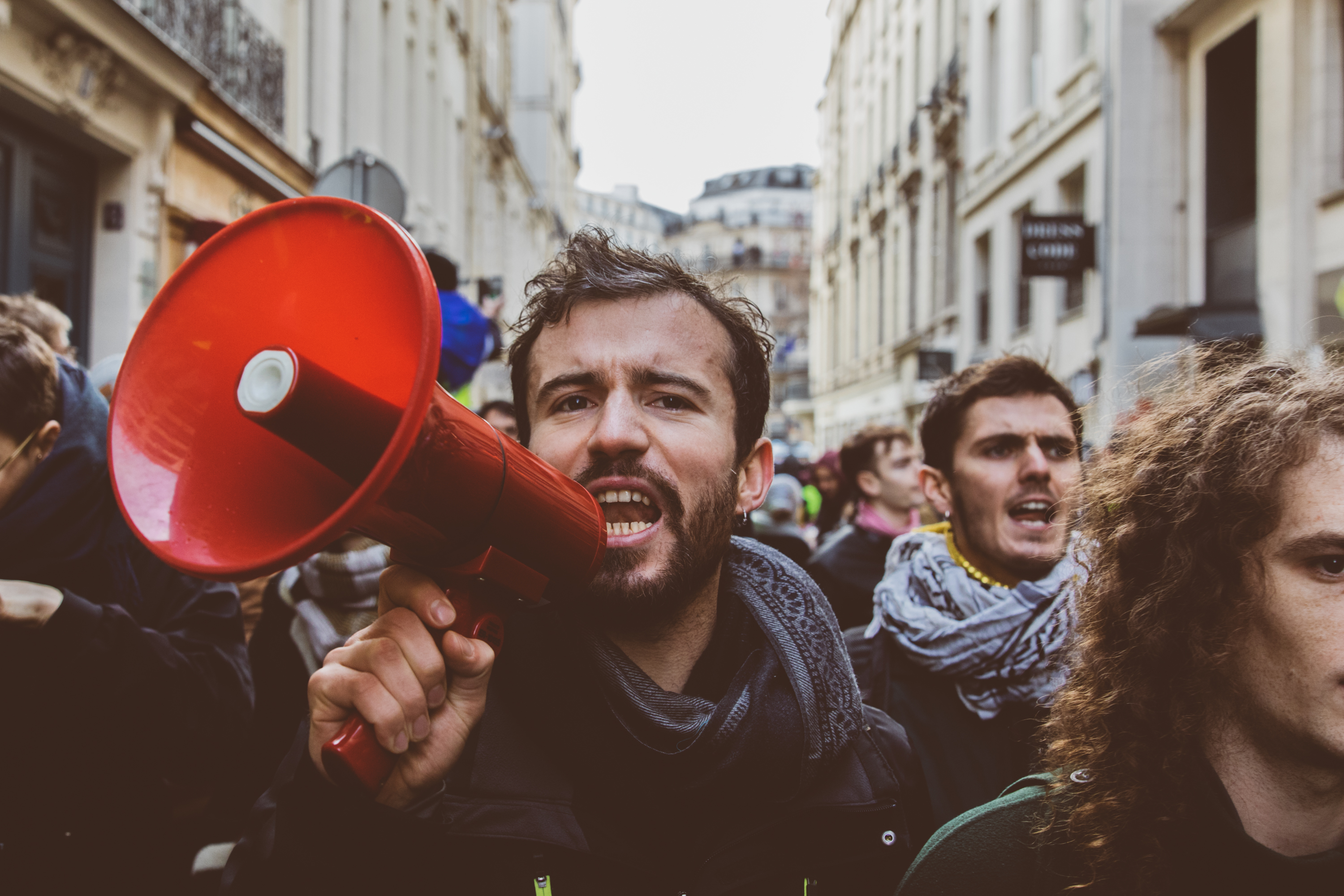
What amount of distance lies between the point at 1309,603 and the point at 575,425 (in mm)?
1032

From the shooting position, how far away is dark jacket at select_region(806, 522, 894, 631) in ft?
13.0

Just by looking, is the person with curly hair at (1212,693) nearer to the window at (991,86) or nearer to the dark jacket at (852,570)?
the dark jacket at (852,570)

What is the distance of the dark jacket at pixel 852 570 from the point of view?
3.96m

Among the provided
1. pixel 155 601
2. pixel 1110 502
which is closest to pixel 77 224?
pixel 155 601

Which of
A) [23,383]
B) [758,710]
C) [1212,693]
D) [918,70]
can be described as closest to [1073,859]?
[1212,693]

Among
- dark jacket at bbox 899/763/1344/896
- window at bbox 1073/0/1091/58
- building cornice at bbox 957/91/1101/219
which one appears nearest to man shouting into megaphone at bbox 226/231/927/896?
dark jacket at bbox 899/763/1344/896

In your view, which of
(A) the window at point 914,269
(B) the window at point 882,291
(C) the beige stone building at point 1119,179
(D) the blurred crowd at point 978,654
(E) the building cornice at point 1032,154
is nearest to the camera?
(D) the blurred crowd at point 978,654

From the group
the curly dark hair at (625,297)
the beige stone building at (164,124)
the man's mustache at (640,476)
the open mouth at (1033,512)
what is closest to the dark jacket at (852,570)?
the open mouth at (1033,512)

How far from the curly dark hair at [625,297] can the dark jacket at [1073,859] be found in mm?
692

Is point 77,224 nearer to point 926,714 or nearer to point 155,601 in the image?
point 155,601

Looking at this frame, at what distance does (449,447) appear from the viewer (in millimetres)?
1134

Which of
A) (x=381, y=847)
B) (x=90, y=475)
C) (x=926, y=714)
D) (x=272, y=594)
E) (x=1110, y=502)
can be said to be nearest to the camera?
(x=381, y=847)

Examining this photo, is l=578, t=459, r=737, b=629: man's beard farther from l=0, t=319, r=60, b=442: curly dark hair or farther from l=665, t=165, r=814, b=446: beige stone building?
l=665, t=165, r=814, b=446: beige stone building

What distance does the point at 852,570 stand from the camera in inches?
167
